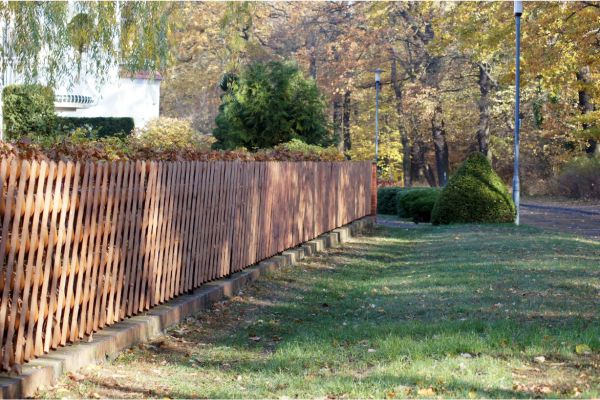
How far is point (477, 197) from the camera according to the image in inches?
947

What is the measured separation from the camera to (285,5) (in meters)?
55.1

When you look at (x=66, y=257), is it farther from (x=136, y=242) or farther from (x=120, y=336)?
(x=136, y=242)

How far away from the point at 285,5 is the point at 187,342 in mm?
48555

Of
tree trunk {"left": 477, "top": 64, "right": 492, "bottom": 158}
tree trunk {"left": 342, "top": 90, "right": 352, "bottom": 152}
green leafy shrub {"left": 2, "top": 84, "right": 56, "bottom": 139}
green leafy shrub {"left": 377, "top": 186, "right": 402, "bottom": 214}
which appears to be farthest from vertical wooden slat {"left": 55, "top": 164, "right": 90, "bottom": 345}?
tree trunk {"left": 342, "top": 90, "right": 352, "bottom": 152}

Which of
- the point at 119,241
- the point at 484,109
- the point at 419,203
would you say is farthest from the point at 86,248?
the point at 484,109

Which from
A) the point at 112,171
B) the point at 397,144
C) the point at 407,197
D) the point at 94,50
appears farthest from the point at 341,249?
the point at 397,144

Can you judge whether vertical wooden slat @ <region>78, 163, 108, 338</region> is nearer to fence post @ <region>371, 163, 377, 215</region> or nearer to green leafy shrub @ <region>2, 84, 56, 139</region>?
fence post @ <region>371, 163, 377, 215</region>

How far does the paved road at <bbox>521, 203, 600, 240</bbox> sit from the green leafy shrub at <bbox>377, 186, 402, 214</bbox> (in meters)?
5.55

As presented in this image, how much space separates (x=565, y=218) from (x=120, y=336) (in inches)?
1007

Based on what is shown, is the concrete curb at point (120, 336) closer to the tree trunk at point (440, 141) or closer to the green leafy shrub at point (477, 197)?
the green leafy shrub at point (477, 197)

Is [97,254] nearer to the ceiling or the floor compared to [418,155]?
nearer to the floor

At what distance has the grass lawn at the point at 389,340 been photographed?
5.97 m

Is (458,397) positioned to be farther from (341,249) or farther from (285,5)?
(285,5)

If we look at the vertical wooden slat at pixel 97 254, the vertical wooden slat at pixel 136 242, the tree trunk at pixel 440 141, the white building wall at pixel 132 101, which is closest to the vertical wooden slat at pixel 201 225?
the vertical wooden slat at pixel 136 242
